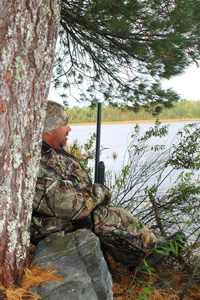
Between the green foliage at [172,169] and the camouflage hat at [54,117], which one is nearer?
the camouflage hat at [54,117]

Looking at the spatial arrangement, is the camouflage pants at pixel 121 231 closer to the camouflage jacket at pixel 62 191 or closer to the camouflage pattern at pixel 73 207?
the camouflage pattern at pixel 73 207

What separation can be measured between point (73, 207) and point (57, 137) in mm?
637

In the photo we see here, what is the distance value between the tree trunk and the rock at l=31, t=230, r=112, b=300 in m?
0.15

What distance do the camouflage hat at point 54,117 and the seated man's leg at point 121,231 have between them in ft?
2.45

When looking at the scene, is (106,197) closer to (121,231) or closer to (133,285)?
(121,231)

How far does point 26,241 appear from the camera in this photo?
1513mm

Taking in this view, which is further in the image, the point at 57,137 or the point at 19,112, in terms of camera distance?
the point at 57,137

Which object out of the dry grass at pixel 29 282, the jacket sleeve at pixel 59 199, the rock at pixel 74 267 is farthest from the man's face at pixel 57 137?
the dry grass at pixel 29 282

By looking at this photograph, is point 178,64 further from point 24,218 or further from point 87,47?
point 24,218

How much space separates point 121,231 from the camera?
210 cm

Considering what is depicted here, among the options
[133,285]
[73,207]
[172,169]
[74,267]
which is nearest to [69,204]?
[73,207]

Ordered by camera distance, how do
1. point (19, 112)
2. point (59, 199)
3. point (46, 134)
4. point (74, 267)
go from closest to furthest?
point (19, 112), point (74, 267), point (59, 199), point (46, 134)

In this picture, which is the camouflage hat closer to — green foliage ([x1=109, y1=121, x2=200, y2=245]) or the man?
the man

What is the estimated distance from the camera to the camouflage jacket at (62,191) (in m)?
1.80
